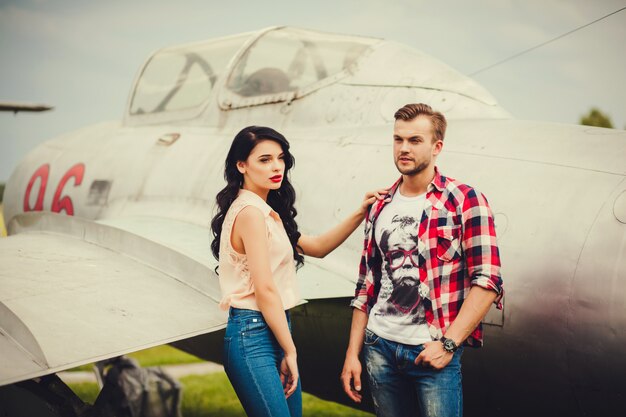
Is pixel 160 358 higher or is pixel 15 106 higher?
pixel 15 106

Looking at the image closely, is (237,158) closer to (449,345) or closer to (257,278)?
(257,278)

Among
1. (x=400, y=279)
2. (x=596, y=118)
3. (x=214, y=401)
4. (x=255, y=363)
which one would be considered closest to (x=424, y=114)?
(x=400, y=279)

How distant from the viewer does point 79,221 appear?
4.37m

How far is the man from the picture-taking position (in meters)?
2.35

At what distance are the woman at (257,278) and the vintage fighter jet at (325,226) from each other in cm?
64

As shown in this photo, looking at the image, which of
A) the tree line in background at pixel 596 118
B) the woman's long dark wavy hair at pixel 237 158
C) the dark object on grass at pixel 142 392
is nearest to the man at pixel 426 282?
the woman's long dark wavy hair at pixel 237 158

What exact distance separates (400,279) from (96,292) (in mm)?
1709

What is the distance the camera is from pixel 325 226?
3838mm

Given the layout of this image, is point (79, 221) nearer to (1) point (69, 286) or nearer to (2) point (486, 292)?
(1) point (69, 286)

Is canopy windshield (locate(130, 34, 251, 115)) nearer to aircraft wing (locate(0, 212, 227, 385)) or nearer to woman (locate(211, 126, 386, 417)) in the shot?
aircraft wing (locate(0, 212, 227, 385))

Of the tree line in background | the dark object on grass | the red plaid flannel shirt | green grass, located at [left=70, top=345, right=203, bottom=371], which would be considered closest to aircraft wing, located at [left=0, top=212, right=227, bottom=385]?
the red plaid flannel shirt

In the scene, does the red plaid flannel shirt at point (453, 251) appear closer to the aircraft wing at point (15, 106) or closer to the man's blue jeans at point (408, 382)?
the man's blue jeans at point (408, 382)

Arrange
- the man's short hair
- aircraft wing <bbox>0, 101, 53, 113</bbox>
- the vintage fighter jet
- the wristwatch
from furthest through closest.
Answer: aircraft wing <bbox>0, 101, 53, 113</bbox>, the vintage fighter jet, the man's short hair, the wristwatch

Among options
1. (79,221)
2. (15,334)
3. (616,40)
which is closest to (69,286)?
(15,334)
